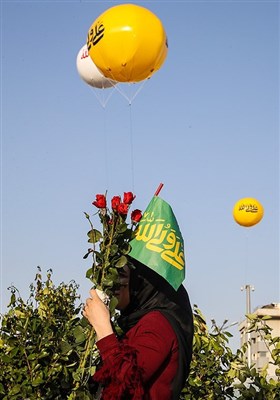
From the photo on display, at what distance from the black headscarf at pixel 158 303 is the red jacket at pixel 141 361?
9 centimetres

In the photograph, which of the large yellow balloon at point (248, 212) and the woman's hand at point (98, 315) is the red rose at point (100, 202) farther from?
the large yellow balloon at point (248, 212)

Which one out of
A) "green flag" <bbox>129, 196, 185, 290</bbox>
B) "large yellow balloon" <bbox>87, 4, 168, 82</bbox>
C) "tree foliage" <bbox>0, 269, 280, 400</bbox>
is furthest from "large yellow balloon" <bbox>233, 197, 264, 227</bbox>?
"green flag" <bbox>129, 196, 185, 290</bbox>

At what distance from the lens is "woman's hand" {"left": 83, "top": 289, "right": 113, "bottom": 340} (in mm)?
3449

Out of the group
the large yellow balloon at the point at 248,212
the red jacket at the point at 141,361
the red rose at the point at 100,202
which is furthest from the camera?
the large yellow balloon at the point at 248,212

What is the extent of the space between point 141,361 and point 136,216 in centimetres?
75

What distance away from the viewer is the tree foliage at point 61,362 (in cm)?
555

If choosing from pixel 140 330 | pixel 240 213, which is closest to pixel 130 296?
pixel 140 330

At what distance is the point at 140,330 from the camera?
3566 mm

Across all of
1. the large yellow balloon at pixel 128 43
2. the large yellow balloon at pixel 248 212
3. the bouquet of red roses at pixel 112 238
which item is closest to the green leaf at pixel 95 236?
the bouquet of red roses at pixel 112 238

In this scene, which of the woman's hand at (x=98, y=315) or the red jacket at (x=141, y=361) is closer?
the red jacket at (x=141, y=361)

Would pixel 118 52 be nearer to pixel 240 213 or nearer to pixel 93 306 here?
pixel 93 306

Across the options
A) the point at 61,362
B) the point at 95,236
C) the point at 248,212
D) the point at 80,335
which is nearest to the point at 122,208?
the point at 95,236

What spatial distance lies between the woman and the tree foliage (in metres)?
0.47

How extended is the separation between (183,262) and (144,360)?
24.7 inches
